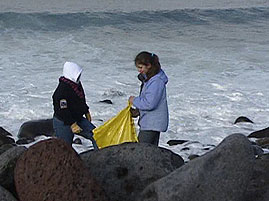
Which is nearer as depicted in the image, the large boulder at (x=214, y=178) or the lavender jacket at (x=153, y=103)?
the large boulder at (x=214, y=178)

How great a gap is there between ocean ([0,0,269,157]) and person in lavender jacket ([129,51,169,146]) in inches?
111

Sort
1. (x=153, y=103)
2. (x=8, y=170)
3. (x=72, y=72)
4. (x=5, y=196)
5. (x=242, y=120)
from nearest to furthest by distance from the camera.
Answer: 1. (x=5, y=196)
2. (x=8, y=170)
3. (x=153, y=103)
4. (x=72, y=72)
5. (x=242, y=120)

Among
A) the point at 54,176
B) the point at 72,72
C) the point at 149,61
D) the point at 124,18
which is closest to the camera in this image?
the point at 54,176

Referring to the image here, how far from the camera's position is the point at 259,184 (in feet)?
15.3

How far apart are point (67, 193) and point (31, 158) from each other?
41 centimetres

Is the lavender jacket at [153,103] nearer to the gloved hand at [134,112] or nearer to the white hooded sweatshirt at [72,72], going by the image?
the gloved hand at [134,112]

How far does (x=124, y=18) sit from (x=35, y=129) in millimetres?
22465

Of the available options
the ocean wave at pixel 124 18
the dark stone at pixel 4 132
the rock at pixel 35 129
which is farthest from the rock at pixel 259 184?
the ocean wave at pixel 124 18

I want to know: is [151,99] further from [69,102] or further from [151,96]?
[69,102]

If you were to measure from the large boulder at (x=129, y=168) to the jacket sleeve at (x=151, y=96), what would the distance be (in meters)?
0.87

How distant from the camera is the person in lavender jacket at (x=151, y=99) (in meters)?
5.54

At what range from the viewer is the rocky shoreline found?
4039 mm

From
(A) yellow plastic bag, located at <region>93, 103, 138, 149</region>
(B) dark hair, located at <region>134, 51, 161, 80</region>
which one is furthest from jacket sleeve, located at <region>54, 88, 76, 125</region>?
(B) dark hair, located at <region>134, 51, 161, 80</region>

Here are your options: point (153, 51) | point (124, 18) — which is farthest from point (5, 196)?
point (124, 18)
